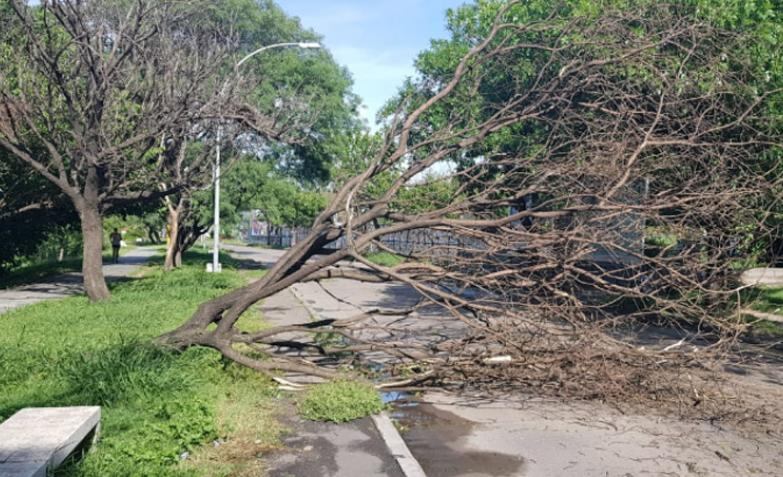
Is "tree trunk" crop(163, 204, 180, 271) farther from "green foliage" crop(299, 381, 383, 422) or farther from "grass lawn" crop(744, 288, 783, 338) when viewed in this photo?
"green foliage" crop(299, 381, 383, 422)

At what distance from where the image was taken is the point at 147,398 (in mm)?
6848

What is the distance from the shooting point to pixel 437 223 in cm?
797

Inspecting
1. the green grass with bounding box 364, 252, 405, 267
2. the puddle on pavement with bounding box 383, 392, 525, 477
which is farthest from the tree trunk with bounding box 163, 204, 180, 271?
the puddle on pavement with bounding box 383, 392, 525, 477

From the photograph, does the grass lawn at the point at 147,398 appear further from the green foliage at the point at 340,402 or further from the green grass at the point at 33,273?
the green grass at the point at 33,273

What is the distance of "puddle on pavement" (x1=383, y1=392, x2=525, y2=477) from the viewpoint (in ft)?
19.0

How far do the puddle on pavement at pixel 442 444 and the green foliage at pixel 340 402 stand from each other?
325 mm

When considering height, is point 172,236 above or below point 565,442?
above

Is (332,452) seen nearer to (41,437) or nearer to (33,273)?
(41,437)

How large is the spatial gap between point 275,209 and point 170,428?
2715cm

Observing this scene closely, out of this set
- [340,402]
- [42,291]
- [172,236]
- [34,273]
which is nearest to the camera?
[340,402]

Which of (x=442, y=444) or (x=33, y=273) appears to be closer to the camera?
(x=442, y=444)

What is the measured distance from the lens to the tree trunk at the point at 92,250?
16.0m

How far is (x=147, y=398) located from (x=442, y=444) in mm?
2883

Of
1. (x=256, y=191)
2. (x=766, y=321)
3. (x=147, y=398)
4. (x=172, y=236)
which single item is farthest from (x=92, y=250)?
(x=256, y=191)
